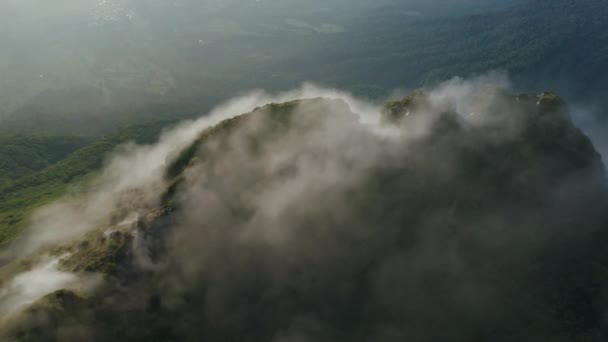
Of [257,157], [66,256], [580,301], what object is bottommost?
[580,301]

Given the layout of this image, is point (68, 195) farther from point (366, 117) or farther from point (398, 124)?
point (398, 124)

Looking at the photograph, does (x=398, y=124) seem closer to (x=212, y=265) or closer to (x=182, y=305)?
(x=212, y=265)

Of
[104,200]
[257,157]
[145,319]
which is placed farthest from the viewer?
[104,200]

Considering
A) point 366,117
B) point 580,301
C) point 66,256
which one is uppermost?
point 366,117

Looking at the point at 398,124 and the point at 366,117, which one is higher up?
the point at 366,117

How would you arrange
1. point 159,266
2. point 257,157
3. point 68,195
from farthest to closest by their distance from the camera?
point 68,195, point 257,157, point 159,266

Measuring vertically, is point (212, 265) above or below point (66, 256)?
below

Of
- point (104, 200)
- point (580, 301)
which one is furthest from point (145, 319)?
point (580, 301)

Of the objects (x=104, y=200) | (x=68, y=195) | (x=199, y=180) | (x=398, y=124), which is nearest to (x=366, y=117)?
(x=398, y=124)

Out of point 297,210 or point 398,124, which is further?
point 398,124
